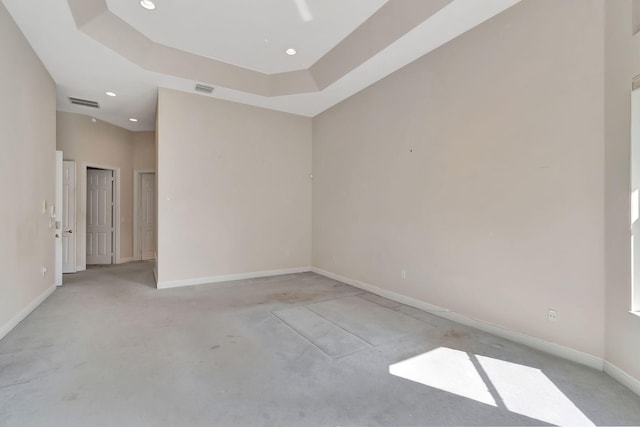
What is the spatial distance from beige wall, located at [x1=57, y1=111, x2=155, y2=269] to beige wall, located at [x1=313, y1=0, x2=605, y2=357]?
6057 millimetres

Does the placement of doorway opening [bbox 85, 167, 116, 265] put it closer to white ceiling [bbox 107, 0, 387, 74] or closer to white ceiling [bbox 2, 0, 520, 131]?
white ceiling [bbox 2, 0, 520, 131]

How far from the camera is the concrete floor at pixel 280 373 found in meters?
1.92

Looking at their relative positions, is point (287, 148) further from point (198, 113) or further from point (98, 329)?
point (98, 329)

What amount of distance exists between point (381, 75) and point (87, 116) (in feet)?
20.5

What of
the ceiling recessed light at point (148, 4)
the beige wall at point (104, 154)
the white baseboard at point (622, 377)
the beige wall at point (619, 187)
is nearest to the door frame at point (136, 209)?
the beige wall at point (104, 154)

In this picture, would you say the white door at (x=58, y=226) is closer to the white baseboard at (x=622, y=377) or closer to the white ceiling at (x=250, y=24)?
the white ceiling at (x=250, y=24)

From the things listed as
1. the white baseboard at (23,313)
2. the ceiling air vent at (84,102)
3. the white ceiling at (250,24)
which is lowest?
the white baseboard at (23,313)

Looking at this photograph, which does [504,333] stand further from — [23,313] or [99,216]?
[99,216]

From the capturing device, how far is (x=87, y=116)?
6461 millimetres

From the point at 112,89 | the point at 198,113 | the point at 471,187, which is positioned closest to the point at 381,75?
the point at 471,187

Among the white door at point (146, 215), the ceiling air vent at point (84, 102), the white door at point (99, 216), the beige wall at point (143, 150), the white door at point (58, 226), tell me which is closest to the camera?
the white door at point (58, 226)

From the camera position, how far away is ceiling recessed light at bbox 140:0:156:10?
11.2 ft

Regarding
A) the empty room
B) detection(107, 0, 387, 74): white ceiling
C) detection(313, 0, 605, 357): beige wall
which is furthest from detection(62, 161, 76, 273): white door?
detection(313, 0, 605, 357): beige wall

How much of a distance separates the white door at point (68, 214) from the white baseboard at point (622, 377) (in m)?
8.40
